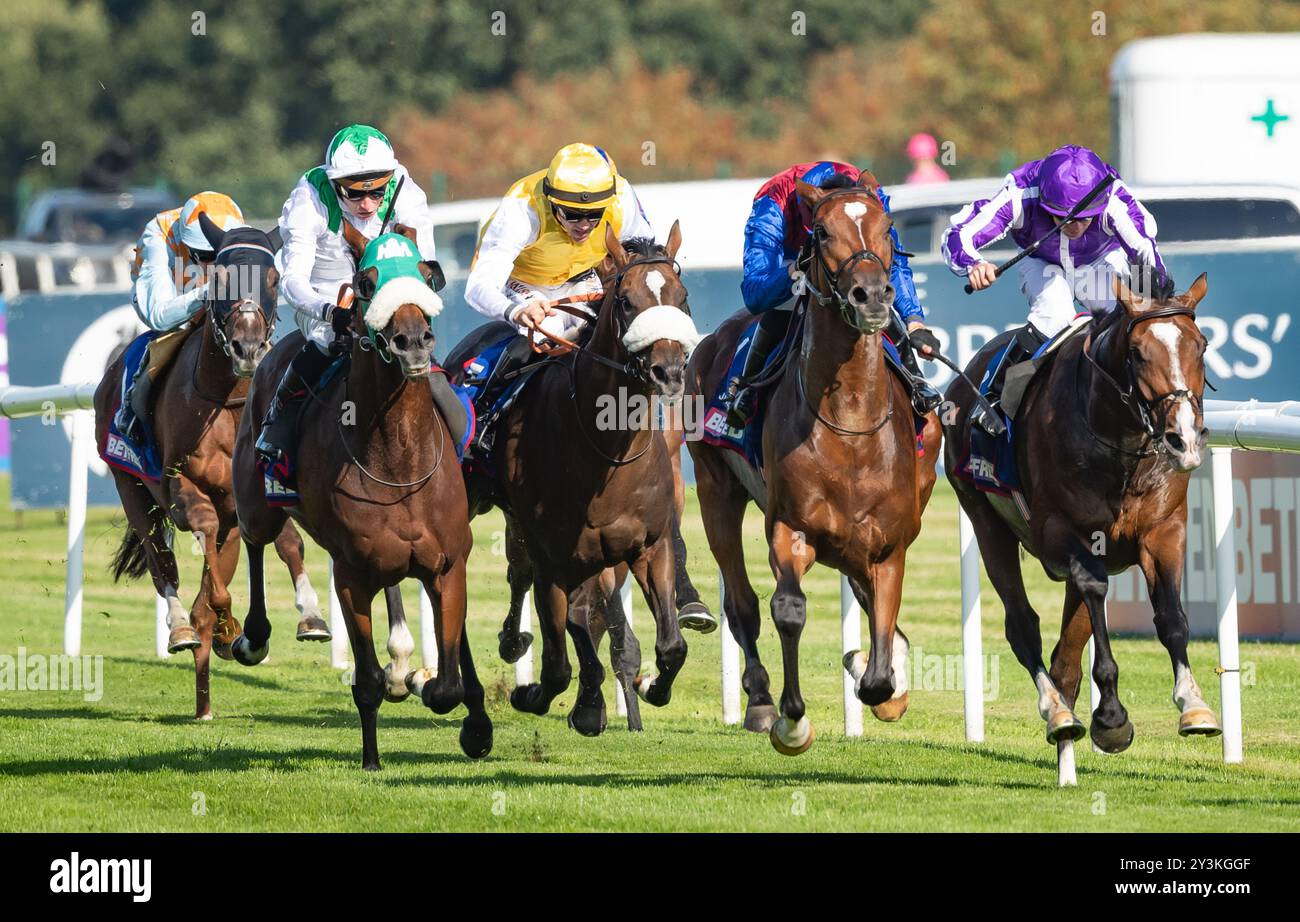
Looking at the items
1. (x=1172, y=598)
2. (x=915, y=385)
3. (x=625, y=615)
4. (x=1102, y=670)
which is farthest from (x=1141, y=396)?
(x=625, y=615)

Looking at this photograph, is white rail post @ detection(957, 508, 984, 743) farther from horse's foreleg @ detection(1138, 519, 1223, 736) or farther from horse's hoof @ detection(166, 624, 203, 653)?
horse's hoof @ detection(166, 624, 203, 653)

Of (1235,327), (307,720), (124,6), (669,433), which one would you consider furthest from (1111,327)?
(124,6)

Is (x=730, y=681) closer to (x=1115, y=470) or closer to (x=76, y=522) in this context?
(x=1115, y=470)

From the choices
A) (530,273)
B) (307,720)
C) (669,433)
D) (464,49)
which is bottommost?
(307,720)

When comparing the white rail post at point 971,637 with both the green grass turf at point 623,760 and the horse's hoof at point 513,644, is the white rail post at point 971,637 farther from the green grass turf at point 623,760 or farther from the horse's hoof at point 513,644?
the horse's hoof at point 513,644

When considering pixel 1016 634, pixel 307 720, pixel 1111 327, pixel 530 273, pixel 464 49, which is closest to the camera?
pixel 1111 327

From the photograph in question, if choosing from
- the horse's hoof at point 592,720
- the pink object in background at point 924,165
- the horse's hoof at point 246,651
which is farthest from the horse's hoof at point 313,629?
the pink object in background at point 924,165

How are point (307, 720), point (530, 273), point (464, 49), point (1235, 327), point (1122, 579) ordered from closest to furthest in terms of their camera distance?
point (530, 273) < point (307, 720) < point (1122, 579) < point (1235, 327) < point (464, 49)

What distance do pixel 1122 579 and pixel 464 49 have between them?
101 feet

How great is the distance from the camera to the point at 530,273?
9664mm

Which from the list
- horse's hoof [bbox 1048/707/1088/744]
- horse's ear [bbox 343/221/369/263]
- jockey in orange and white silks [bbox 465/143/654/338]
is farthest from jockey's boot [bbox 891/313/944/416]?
horse's ear [bbox 343/221/369/263]

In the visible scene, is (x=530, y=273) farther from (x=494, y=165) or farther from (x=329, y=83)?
(x=329, y=83)

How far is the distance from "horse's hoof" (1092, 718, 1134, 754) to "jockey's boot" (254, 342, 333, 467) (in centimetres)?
325

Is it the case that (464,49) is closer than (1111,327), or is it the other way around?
(1111,327)
